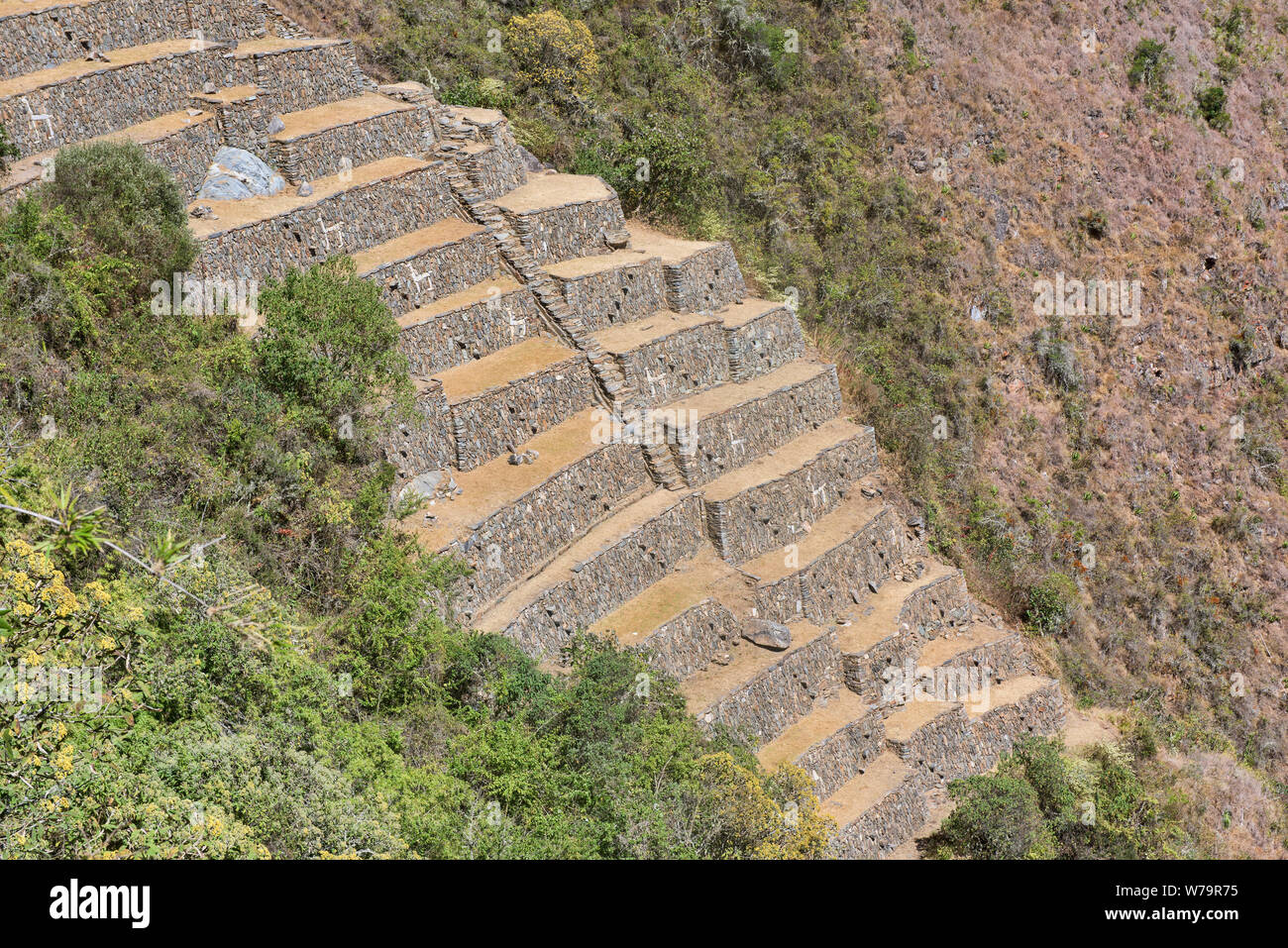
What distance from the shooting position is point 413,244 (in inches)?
1037

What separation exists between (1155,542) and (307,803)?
33.1m

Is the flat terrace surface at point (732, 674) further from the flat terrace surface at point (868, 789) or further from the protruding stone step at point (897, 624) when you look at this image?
the flat terrace surface at point (868, 789)

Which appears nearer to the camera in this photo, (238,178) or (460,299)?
(238,178)

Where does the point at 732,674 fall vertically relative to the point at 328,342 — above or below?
below

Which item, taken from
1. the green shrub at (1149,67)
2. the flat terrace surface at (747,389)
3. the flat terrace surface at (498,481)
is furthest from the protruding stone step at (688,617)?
the green shrub at (1149,67)

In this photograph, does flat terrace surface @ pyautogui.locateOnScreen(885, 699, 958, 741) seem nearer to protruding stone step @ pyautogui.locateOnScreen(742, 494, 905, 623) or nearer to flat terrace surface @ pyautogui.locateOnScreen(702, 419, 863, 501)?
protruding stone step @ pyautogui.locateOnScreen(742, 494, 905, 623)

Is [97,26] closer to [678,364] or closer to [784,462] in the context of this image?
[678,364]

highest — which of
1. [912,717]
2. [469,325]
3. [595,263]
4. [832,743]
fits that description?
[595,263]

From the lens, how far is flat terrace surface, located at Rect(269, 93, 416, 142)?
26.7 meters

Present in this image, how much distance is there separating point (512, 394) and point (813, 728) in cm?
909

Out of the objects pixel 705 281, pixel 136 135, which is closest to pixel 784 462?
pixel 705 281

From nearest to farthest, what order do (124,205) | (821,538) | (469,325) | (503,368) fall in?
(124,205) → (503,368) → (469,325) → (821,538)
